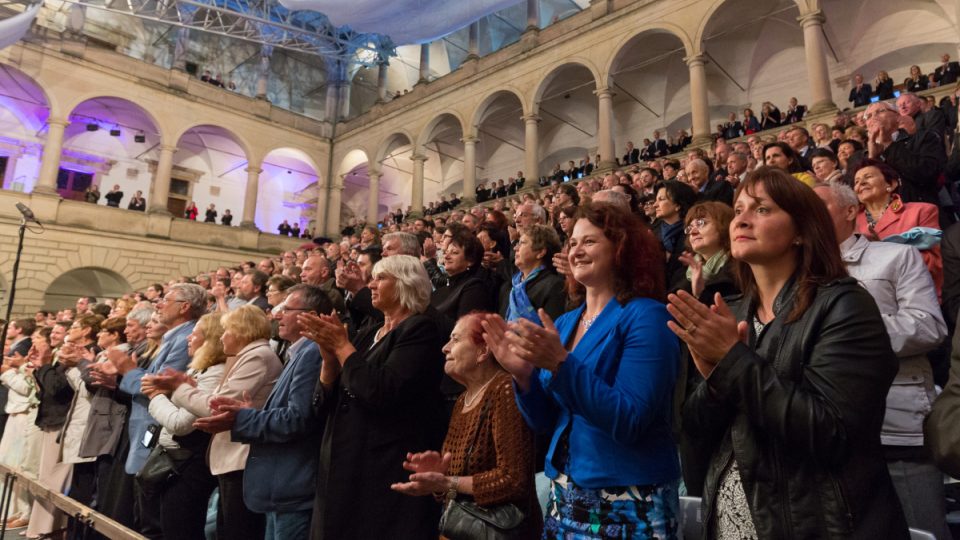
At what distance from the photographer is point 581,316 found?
1789mm

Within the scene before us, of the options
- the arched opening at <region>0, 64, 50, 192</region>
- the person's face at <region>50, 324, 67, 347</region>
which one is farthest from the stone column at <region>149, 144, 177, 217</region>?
the person's face at <region>50, 324, 67, 347</region>

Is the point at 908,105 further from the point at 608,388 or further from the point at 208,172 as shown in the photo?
the point at 208,172

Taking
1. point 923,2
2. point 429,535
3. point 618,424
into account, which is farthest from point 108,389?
point 923,2

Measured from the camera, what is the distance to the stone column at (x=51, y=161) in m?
14.8

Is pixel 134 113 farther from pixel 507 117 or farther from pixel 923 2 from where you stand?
pixel 923 2

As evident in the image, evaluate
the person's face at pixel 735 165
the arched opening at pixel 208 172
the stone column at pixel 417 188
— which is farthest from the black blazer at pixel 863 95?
the arched opening at pixel 208 172

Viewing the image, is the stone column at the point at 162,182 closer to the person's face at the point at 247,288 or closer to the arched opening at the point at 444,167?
the arched opening at the point at 444,167

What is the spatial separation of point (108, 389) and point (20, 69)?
15922 millimetres

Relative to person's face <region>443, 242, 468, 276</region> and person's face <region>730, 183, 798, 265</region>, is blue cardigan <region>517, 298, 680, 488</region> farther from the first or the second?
person's face <region>443, 242, 468, 276</region>

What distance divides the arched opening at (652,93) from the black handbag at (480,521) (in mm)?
15504

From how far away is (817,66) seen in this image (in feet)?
35.1

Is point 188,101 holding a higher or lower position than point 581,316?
higher

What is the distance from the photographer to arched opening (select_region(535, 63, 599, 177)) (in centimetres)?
1742

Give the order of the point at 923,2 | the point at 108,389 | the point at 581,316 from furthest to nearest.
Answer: the point at 923,2, the point at 108,389, the point at 581,316
